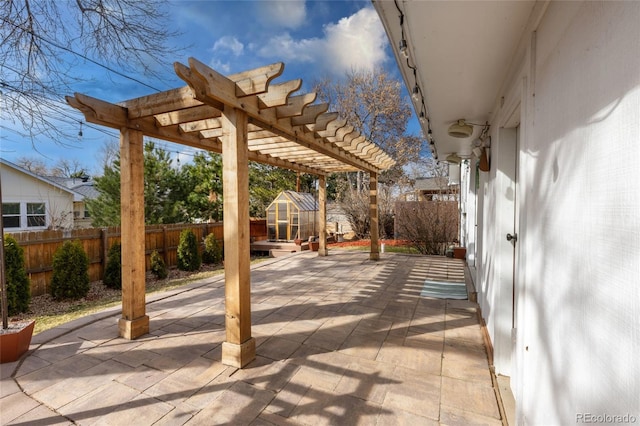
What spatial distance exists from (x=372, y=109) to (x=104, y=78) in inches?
542

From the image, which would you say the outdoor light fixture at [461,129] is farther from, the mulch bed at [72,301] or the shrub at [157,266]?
the shrub at [157,266]

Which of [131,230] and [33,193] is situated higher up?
[33,193]

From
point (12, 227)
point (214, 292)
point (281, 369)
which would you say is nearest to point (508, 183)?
point (281, 369)

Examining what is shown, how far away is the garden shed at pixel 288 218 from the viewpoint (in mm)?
11367

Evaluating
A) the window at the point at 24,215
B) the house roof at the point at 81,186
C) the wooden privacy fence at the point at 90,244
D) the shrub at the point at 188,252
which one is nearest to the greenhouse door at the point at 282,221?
the wooden privacy fence at the point at 90,244

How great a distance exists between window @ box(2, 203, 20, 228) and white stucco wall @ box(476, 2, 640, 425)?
16.2 meters

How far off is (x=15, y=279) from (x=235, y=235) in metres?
5.00

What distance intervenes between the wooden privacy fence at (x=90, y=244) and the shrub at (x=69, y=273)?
0.33 metres

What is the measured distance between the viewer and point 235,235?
8.46 ft

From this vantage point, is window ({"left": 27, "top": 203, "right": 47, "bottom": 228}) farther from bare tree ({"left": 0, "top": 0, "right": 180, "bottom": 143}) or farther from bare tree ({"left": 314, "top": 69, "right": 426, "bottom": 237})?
bare tree ({"left": 314, "top": 69, "right": 426, "bottom": 237})

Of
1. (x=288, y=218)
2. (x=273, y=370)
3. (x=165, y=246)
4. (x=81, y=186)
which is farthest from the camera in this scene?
(x=81, y=186)

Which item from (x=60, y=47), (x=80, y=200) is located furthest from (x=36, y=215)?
(x=60, y=47)

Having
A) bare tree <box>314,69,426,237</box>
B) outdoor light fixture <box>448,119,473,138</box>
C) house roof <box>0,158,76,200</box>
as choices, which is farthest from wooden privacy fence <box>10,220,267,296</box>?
bare tree <box>314,69,426,237</box>

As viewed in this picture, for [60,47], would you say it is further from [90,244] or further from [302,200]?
[302,200]
